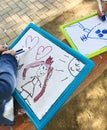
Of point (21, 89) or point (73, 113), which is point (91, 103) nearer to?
point (73, 113)

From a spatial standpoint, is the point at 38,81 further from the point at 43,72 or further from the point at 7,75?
the point at 7,75

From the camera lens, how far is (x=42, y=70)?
1.77 metres

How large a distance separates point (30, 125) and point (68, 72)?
0.49 m

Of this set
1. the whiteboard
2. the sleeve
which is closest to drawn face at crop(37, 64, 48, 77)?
the sleeve

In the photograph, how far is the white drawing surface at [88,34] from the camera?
6.44ft

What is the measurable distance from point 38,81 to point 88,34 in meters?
0.62

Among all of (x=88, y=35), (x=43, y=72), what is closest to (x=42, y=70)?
(x=43, y=72)

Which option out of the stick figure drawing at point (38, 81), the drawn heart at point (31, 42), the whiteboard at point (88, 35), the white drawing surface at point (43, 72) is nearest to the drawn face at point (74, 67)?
the white drawing surface at point (43, 72)

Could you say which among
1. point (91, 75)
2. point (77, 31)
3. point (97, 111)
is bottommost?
point (97, 111)

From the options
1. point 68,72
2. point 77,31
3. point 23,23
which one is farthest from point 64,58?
point 23,23

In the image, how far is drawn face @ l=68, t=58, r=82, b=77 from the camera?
5.29ft

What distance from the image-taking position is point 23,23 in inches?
170

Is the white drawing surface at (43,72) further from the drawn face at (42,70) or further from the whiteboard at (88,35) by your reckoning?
the whiteboard at (88,35)

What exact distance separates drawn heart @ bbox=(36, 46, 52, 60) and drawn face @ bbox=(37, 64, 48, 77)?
97 millimetres
